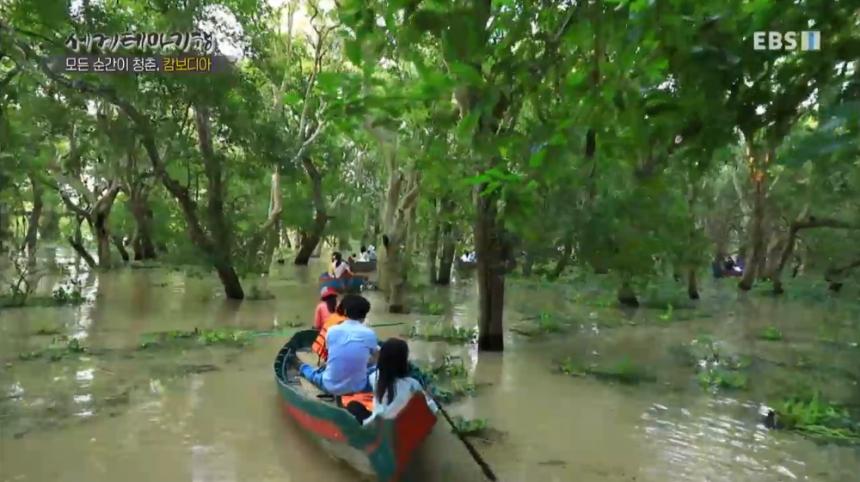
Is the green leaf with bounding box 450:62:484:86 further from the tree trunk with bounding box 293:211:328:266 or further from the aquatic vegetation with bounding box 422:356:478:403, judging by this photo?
the tree trunk with bounding box 293:211:328:266

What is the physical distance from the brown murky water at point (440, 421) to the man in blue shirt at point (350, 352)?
0.70 m

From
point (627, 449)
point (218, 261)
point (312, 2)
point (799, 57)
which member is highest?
point (312, 2)

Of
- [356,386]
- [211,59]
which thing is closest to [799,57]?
[356,386]

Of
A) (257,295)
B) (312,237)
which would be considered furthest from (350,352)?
(312,237)

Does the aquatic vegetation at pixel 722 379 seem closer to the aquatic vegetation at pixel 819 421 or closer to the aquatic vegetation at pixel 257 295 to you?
the aquatic vegetation at pixel 819 421

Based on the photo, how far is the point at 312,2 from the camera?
1836cm

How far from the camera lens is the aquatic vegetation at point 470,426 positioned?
7.03 m

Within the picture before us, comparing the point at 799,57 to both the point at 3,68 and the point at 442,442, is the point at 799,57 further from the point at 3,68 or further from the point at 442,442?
the point at 3,68

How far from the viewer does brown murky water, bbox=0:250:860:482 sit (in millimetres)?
6199

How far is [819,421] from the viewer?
7.62m

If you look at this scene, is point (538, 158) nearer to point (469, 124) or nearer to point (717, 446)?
point (469, 124)

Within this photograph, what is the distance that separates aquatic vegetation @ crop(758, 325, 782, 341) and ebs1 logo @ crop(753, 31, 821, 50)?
1251cm

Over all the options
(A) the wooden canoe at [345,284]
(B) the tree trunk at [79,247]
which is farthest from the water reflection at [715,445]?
(B) the tree trunk at [79,247]

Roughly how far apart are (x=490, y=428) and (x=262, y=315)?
31.3ft
